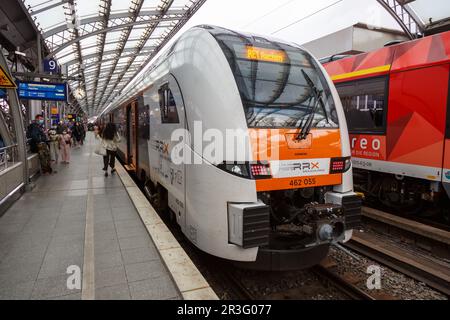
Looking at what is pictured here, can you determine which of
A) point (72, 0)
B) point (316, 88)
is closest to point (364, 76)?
point (316, 88)

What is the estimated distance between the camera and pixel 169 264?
3.25 meters

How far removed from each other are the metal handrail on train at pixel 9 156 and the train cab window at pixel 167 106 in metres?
3.70

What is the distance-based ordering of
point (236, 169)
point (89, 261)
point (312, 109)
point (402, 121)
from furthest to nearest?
point (402, 121), point (312, 109), point (89, 261), point (236, 169)

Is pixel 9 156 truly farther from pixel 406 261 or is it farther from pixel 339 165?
pixel 406 261

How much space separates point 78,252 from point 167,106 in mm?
2274

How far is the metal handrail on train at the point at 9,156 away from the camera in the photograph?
6.16 meters

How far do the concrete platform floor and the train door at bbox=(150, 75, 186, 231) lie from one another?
672 millimetres

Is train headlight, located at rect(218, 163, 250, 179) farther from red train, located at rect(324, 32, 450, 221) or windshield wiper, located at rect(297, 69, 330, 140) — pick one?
red train, located at rect(324, 32, 450, 221)

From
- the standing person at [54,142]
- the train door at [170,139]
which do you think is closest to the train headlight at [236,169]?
the train door at [170,139]

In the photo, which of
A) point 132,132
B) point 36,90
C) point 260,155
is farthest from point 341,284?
point 36,90

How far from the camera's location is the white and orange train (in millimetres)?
3260

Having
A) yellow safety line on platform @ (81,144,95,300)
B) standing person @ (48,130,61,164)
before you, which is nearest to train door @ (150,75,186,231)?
yellow safety line on platform @ (81,144,95,300)

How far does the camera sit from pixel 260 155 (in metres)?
3.34

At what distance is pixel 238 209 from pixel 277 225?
3.27 ft
